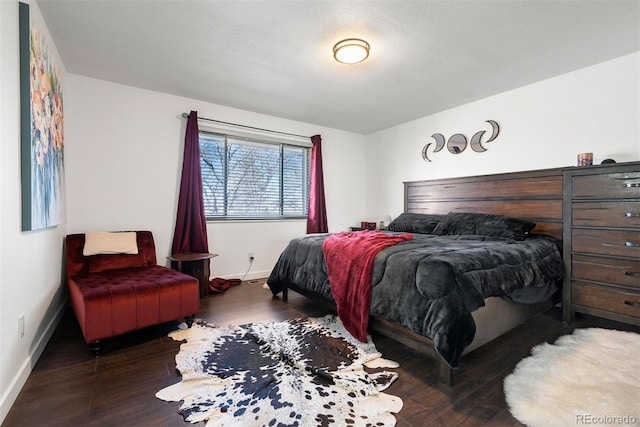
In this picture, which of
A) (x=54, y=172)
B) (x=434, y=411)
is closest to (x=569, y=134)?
(x=434, y=411)

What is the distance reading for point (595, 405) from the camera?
1.51 metres

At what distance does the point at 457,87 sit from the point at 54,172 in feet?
13.4

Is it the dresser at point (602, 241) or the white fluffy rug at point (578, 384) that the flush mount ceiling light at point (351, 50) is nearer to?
the dresser at point (602, 241)

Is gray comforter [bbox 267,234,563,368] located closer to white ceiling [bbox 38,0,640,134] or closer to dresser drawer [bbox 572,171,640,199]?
dresser drawer [bbox 572,171,640,199]

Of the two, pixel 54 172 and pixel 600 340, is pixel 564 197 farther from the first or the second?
pixel 54 172

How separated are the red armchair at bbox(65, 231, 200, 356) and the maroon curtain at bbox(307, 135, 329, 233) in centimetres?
239

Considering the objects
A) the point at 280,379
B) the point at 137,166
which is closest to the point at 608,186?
the point at 280,379

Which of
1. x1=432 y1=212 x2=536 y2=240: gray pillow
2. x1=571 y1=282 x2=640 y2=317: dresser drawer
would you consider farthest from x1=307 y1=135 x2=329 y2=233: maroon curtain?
x1=571 y1=282 x2=640 y2=317: dresser drawer

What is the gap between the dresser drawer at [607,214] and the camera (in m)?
2.40

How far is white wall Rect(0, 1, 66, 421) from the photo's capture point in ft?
4.80

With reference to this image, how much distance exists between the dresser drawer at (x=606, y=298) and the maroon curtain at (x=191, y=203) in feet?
12.9
